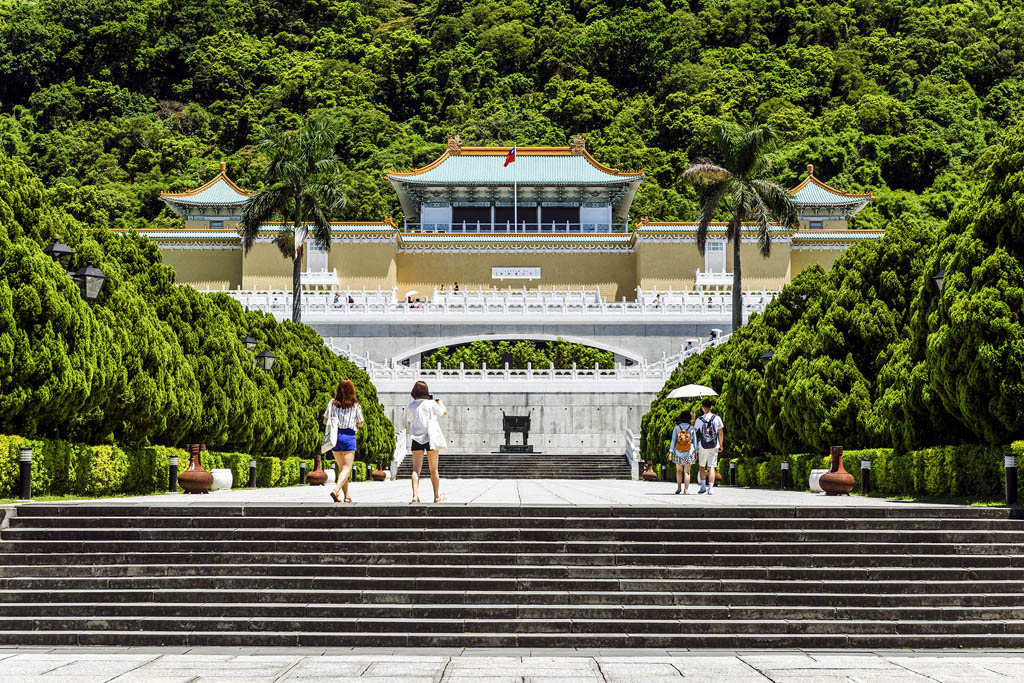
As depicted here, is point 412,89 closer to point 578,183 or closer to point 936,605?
point 578,183

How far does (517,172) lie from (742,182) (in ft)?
82.3

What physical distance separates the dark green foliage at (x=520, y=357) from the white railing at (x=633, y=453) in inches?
316

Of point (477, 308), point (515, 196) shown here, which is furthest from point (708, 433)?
point (515, 196)

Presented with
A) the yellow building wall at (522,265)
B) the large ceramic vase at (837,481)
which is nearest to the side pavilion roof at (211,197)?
the yellow building wall at (522,265)

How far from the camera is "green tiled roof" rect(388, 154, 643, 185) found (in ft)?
196

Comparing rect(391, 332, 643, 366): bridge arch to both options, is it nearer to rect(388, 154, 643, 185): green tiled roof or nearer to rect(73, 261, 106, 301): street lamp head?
rect(388, 154, 643, 185): green tiled roof

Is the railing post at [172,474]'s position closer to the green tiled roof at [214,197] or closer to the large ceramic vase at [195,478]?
the large ceramic vase at [195,478]

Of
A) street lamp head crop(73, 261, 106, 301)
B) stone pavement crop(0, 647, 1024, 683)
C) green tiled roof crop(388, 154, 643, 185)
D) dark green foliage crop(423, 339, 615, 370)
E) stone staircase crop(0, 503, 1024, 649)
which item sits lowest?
stone pavement crop(0, 647, 1024, 683)

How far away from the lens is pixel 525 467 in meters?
35.3

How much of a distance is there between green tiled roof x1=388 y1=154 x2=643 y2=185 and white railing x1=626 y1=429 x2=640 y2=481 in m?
24.9

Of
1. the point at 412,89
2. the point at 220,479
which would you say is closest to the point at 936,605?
the point at 220,479

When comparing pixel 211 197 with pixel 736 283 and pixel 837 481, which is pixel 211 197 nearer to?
pixel 736 283

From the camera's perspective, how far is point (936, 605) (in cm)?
1045

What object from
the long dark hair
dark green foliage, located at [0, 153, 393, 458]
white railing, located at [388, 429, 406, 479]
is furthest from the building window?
the long dark hair
